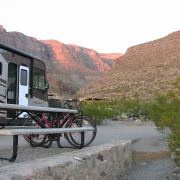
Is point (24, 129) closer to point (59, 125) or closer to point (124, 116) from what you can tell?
point (59, 125)

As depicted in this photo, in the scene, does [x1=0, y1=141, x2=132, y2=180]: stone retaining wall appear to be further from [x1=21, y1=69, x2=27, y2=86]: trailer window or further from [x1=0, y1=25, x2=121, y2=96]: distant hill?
[x1=0, y1=25, x2=121, y2=96]: distant hill

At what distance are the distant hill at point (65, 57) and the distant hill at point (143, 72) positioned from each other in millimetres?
41905

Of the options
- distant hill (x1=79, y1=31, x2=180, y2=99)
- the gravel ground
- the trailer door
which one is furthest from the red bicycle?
distant hill (x1=79, y1=31, x2=180, y2=99)

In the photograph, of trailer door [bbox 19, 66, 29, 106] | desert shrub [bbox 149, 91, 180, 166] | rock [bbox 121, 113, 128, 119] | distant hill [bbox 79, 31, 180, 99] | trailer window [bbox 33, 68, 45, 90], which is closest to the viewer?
desert shrub [bbox 149, 91, 180, 166]

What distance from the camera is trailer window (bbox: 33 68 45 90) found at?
17.2 metres

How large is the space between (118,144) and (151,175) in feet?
3.17

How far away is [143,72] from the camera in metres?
65.5

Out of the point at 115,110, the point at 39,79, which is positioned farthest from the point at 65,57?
the point at 39,79

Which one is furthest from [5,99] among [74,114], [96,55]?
[96,55]

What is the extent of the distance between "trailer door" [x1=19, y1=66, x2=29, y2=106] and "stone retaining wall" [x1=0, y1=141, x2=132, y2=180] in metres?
5.89

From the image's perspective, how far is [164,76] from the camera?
57.5 metres

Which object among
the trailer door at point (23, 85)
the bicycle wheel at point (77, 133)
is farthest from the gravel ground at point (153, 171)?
the trailer door at point (23, 85)

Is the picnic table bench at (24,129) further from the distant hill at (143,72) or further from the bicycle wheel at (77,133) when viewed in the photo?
the distant hill at (143,72)

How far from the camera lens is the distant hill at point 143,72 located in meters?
54.8
